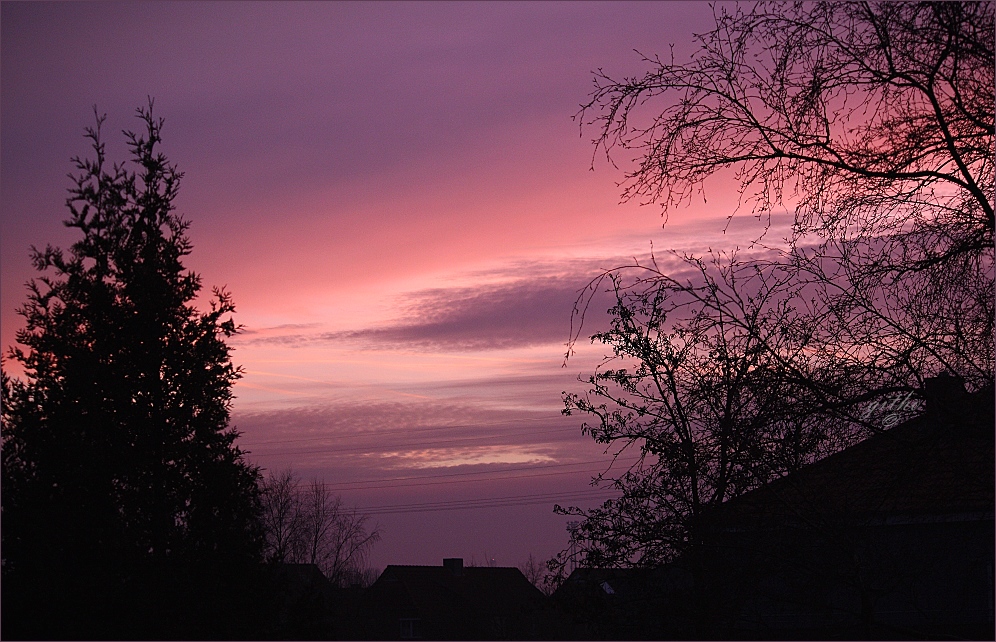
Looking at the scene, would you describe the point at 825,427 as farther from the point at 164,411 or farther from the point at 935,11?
the point at 164,411

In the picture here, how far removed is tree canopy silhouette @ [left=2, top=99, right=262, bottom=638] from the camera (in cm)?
1116

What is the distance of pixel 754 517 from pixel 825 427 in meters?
1.17

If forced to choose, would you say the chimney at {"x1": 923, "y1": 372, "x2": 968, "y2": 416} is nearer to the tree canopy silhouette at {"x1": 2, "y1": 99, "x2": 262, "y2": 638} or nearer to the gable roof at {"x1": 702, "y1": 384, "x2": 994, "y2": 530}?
the gable roof at {"x1": 702, "y1": 384, "x2": 994, "y2": 530}

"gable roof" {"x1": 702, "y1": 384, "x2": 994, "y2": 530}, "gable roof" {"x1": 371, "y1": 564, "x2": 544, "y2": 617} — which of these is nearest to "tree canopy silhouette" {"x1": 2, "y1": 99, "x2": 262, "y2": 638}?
"gable roof" {"x1": 702, "y1": 384, "x2": 994, "y2": 530}

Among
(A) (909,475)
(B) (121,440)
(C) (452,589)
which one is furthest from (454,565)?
(A) (909,475)

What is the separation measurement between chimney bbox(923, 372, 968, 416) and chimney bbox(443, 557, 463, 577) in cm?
4806

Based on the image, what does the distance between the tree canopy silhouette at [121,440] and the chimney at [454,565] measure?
130 ft

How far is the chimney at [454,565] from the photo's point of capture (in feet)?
166

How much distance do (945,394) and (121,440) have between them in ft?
35.6

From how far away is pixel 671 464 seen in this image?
23.8 ft

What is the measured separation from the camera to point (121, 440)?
1207cm

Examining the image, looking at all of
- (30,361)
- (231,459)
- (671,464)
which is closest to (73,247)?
(30,361)

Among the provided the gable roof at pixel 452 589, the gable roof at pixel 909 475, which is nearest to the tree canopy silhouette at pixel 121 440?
the gable roof at pixel 909 475

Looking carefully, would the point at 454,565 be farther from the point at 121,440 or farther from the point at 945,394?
the point at 945,394
